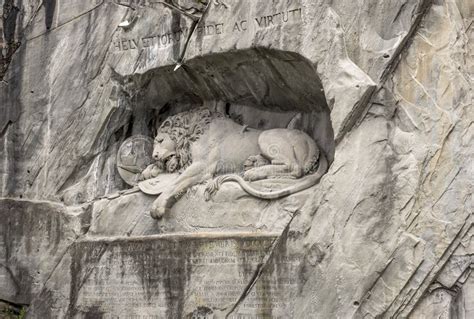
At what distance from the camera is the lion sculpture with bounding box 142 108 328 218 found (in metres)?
8.80

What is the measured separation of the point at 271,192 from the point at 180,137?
148 centimetres

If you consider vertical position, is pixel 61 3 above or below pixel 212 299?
above

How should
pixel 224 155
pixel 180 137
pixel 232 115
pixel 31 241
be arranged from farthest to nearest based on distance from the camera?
pixel 31 241 → pixel 232 115 → pixel 180 137 → pixel 224 155

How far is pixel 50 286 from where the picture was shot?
31.8ft

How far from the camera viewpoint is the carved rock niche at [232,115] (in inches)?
342

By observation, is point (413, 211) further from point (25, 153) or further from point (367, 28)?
point (25, 153)

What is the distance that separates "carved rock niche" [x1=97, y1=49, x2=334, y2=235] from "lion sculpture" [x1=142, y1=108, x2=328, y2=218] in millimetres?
30

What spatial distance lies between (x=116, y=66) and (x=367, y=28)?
3156 millimetres

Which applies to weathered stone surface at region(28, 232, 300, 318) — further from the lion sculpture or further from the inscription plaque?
the lion sculpture

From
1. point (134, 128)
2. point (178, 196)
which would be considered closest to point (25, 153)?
point (134, 128)

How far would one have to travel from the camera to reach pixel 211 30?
29.7ft

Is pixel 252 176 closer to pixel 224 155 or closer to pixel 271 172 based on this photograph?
pixel 271 172

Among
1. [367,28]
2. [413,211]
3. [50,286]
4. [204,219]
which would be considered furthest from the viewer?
[50,286]

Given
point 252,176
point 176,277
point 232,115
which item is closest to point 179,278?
point 176,277
